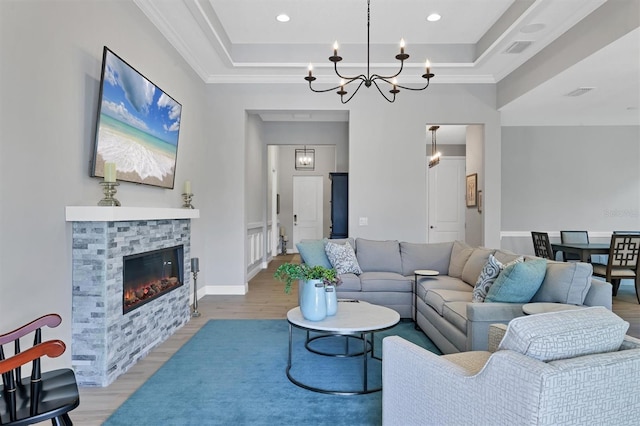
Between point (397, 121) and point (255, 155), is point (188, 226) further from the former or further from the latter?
point (397, 121)

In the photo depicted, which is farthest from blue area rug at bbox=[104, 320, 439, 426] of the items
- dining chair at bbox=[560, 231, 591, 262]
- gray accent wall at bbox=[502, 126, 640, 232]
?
gray accent wall at bbox=[502, 126, 640, 232]

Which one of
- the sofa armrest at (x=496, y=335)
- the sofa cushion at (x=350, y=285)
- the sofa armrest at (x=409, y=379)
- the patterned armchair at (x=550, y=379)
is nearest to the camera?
the patterned armchair at (x=550, y=379)

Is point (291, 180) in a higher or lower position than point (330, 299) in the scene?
higher

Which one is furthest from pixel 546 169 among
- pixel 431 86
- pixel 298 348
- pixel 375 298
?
pixel 298 348

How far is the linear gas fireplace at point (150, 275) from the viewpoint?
9.90ft

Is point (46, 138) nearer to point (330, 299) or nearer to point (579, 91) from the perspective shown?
point (330, 299)

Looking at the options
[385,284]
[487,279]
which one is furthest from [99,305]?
[487,279]

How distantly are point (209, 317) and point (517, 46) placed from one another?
15.4 feet

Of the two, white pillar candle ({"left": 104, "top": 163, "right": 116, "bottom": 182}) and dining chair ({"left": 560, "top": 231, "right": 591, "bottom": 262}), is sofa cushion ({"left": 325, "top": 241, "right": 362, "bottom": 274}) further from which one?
dining chair ({"left": 560, "top": 231, "right": 591, "bottom": 262})

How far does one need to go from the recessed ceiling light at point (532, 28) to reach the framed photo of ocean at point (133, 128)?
3.70m

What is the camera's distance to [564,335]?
4.17ft

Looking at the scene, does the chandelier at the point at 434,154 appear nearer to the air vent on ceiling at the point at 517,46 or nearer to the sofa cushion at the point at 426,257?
the air vent on ceiling at the point at 517,46

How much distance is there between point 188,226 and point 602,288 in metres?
3.84

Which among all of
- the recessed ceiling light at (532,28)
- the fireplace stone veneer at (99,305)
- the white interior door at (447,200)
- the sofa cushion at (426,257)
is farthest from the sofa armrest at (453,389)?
the white interior door at (447,200)
